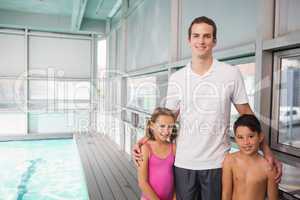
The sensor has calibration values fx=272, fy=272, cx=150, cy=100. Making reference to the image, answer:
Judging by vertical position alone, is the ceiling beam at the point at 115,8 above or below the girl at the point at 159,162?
above

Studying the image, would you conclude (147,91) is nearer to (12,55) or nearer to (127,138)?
(127,138)

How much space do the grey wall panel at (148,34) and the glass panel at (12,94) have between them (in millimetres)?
3933

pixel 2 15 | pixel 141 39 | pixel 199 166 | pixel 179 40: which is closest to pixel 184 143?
pixel 199 166

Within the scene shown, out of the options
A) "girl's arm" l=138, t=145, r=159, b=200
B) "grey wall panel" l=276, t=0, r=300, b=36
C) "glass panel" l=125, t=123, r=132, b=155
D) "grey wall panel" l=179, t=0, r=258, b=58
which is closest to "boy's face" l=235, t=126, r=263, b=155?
"girl's arm" l=138, t=145, r=159, b=200

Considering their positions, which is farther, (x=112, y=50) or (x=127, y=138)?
(x=112, y=50)

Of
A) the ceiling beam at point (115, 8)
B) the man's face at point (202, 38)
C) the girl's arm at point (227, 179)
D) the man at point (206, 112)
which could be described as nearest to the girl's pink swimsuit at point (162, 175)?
the man at point (206, 112)

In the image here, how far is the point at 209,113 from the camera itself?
3.90ft

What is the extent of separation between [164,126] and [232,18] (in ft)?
3.14

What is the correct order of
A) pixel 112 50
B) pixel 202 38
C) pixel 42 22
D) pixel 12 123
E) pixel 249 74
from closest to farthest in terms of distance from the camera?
pixel 202 38, pixel 249 74, pixel 42 22, pixel 112 50, pixel 12 123

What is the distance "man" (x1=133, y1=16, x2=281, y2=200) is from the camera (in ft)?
3.83

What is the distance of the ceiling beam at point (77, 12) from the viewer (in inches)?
179

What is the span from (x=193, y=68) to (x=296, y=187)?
0.78 metres

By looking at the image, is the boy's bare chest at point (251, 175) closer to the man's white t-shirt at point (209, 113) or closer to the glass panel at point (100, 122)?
the man's white t-shirt at point (209, 113)

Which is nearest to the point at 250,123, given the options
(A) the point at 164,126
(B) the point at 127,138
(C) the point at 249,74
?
(A) the point at 164,126
